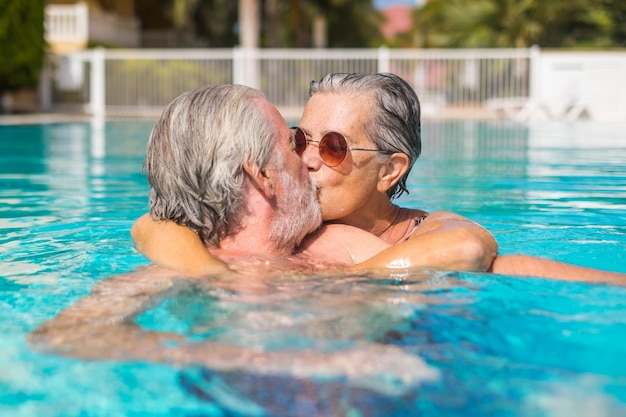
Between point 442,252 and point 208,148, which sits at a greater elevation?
point 208,148

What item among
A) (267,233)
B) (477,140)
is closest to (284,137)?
(267,233)

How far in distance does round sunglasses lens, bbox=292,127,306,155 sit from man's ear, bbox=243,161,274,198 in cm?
25

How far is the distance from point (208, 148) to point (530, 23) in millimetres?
24133

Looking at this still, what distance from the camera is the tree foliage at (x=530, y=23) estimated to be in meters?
24.7

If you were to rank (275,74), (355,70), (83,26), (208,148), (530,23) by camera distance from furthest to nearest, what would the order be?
(83,26) < (530,23) < (275,74) < (355,70) < (208,148)

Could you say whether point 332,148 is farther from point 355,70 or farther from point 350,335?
point 355,70

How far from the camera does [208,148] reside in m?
2.58

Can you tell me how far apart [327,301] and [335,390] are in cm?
68

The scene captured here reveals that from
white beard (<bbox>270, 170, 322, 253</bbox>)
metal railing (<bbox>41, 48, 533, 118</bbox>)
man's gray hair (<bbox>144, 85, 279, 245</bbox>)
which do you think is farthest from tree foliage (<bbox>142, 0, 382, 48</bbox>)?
man's gray hair (<bbox>144, 85, 279, 245</bbox>)

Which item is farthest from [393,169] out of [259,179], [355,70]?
[355,70]

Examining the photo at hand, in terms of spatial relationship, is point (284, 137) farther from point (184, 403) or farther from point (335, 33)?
point (335, 33)

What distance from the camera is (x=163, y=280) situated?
2594 millimetres

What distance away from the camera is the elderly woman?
9.29 ft

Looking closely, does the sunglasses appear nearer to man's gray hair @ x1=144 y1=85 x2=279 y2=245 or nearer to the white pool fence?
man's gray hair @ x1=144 y1=85 x2=279 y2=245
